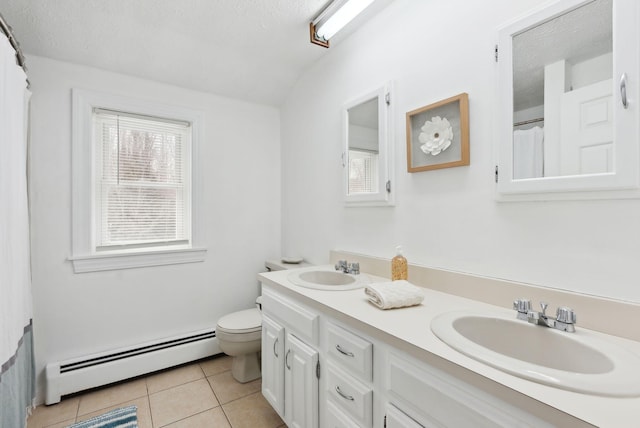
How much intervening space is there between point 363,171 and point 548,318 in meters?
1.17

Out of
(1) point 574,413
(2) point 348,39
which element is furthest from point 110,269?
(1) point 574,413

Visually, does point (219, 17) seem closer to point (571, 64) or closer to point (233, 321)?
point (571, 64)

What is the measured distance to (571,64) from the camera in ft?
3.33

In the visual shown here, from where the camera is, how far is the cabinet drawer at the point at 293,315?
133cm

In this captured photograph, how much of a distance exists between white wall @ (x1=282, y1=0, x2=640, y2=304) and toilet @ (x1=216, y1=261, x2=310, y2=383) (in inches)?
27.8

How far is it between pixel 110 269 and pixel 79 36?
150cm

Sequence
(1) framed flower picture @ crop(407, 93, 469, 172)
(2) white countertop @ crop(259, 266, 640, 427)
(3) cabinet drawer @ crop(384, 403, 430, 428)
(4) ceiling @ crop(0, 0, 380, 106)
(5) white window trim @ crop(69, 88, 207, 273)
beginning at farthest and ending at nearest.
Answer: (5) white window trim @ crop(69, 88, 207, 273) → (4) ceiling @ crop(0, 0, 380, 106) → (1) framed flower picture @ crop(407, 93, 469, 172) → (3) cabinet drawer @ crop(384, 403, 430, 428) → (2) white countertop @ crop(259, 266, 640, 427)

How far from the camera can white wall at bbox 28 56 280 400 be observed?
192 centimetres

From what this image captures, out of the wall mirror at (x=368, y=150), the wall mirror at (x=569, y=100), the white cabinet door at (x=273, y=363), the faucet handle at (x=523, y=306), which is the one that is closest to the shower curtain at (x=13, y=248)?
the white cabinet door at (x=273, y=363)

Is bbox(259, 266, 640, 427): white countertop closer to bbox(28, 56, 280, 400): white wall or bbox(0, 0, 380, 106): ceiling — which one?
bbox(28, 56, 280, 400): white wall

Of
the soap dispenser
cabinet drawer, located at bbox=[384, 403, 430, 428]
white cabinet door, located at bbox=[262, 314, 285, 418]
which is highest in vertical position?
the soap dispenser

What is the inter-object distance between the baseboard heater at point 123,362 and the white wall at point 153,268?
7cm

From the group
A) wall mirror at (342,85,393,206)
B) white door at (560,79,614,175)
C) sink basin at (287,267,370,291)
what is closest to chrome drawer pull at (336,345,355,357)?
sink basin at (287,267,370,291)

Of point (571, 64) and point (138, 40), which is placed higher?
point (138, 40)
